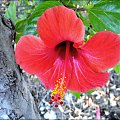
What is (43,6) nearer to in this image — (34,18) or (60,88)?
(34,18)

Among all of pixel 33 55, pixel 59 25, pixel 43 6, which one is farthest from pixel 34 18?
pixel 59 25

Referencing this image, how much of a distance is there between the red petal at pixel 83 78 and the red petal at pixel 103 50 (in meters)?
0.03

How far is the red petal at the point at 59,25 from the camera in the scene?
0.84 meters

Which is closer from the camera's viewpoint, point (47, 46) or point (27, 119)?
point (47, 46)

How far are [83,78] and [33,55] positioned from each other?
0.20 metres

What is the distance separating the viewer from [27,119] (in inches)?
51.3

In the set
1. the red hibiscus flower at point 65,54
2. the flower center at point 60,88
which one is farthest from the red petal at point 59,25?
the flower center at point 60,88

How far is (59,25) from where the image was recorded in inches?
34.4

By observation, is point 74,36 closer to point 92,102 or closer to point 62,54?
point 62,54

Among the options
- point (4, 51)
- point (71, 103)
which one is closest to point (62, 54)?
point (4, 51)

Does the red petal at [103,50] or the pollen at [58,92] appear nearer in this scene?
the red petal at [103,50]

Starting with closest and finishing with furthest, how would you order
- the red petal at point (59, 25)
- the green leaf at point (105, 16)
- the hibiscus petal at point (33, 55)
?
the red petal at point (59, 25), the hibiscus petal at point (33, 55), the green leaf at point (105, 16)

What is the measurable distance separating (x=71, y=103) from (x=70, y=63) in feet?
5.80

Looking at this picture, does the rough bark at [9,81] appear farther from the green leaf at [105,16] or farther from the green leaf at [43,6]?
the green leaf at [105,16]
